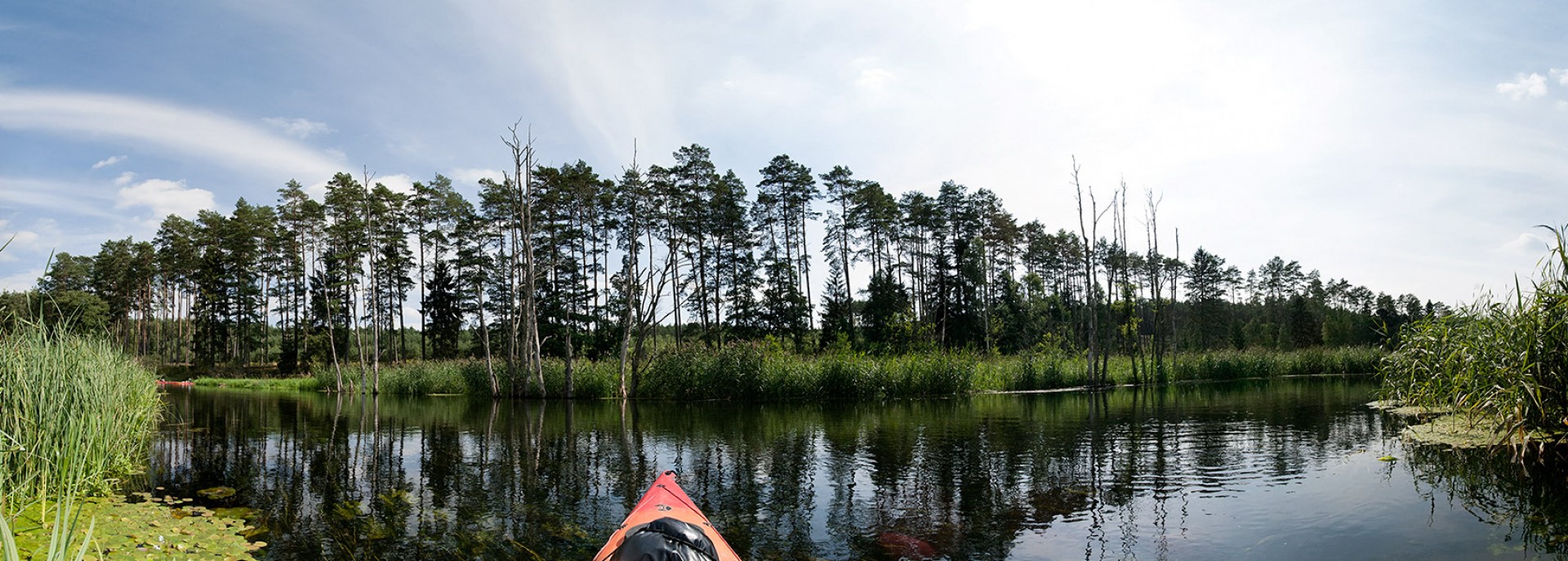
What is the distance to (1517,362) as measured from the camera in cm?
814

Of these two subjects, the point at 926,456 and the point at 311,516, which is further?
the point at 926,456

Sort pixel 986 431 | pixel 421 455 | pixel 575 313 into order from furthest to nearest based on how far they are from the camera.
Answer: pixel 575 313, pixel 986 431, pixel 421 455

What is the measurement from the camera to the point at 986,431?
15219 millimetres

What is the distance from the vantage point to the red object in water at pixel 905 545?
6.64 meters

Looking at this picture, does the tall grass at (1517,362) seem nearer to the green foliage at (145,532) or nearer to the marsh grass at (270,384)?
the green foliage at (145,532)

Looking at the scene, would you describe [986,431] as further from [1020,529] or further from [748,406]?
[748,406]

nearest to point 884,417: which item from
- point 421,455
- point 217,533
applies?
point 421,455

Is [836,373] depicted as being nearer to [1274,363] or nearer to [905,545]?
[905,545]

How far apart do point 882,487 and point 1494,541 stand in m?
5.95

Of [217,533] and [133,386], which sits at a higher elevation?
[133,386]

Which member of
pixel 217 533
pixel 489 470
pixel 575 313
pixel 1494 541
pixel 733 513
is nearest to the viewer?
pixel 1494 541

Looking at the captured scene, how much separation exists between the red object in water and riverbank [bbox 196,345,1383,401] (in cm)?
1727

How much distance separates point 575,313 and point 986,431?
34734mm

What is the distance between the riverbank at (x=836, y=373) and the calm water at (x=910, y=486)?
5985 mm
